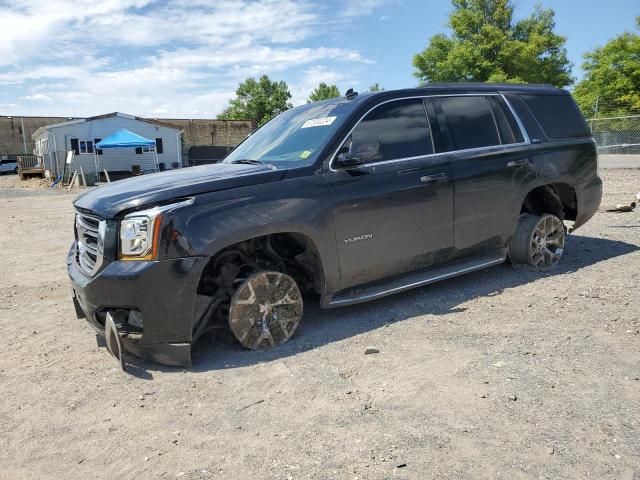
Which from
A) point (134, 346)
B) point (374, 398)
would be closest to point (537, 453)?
point (374, 398)

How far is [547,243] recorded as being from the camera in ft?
19.4

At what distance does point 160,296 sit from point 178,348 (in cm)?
40

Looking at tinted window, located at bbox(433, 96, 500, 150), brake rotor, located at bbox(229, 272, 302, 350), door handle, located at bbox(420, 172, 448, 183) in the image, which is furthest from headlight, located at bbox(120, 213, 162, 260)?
tinted window, located at bbox(433, 96, 500, 150)

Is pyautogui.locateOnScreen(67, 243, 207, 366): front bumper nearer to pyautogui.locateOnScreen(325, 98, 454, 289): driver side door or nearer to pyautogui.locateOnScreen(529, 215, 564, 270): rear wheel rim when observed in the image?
pyautogui.locateOnScreen(325, 98, 454, 289): driver side door

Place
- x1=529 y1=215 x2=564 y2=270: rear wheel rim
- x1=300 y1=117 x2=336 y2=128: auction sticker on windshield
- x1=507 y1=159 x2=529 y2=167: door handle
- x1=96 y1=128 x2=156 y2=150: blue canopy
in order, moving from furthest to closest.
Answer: x1=96 y1=128 x2=156 y2=150: blue canopy < x1=529 y1=215 x2=564 y2=270: rear wheel rim < x1=507 y1=159 x2=529 y2=167: door handle < x1=300 y1=117 x2=336 y2=128: auction sticker on windshield

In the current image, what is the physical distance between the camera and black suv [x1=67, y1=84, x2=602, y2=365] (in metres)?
3.62

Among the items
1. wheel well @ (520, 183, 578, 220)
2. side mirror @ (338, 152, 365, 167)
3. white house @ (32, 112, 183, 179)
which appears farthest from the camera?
white house @ (32, 112, 183, 179)

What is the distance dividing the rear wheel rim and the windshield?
263cm

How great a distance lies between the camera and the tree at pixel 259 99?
265ft

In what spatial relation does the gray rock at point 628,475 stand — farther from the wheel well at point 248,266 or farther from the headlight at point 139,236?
the headlight at point 139,236

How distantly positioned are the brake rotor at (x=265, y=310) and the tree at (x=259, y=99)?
78.4m

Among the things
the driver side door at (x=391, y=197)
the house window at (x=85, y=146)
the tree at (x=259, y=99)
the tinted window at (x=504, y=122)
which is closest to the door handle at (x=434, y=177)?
the driver side door at (x=391, y=197)

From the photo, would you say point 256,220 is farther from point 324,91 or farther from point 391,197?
point 324,91

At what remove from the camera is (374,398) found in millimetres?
3275
